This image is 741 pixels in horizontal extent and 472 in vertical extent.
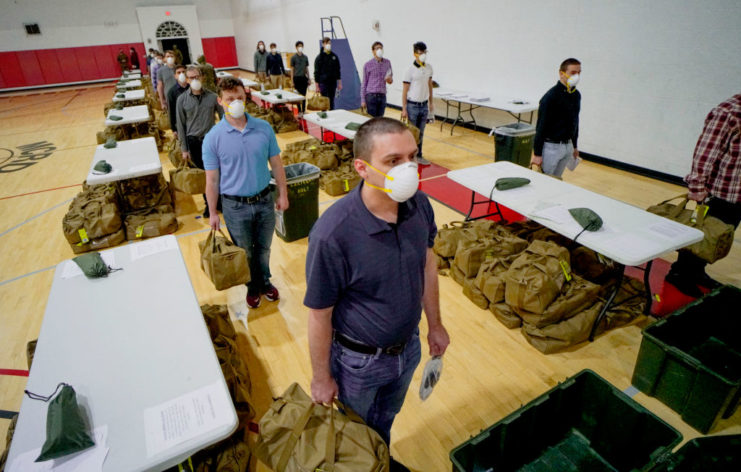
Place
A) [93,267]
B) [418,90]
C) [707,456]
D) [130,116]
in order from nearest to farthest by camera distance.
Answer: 1. [707,456]
2. [93,267]
3. [418,90]
4. [130,116]

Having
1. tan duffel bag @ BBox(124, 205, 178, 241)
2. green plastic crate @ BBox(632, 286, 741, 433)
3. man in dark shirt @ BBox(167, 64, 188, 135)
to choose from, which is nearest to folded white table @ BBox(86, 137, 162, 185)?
man in dark shirt @ BBox(167, 64, 188, 135)

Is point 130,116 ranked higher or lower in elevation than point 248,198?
higher

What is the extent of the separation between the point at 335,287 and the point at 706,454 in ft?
6.19

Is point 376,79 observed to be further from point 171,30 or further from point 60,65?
point 60,65

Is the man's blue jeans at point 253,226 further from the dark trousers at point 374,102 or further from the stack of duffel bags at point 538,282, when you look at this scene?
the dark trousers at point 374,102

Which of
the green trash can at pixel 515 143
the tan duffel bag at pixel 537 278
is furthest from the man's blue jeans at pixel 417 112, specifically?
the tan duffel bag at pixel 537 278

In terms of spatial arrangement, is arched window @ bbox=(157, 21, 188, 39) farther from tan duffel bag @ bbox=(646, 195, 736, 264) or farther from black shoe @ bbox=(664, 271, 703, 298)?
black shoe @ bbox=(664, 271, 703, 298)

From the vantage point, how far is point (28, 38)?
18.7 metres

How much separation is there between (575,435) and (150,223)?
5076 millimetres

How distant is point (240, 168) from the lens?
9.96 ft

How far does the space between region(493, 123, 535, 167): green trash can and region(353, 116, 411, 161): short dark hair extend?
5.11 meters

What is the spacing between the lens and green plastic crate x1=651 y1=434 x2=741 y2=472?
1.77 metres

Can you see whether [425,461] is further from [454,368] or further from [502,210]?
[502,210]

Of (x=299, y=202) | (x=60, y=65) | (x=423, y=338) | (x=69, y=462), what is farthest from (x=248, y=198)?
(x=60, y=65)
